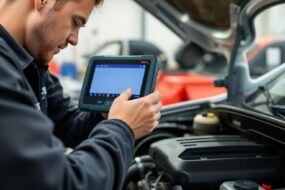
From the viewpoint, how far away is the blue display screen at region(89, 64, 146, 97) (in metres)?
1.06

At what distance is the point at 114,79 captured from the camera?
1.13m

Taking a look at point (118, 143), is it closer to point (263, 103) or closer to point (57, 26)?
point (57, 26)

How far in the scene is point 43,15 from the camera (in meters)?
0.86

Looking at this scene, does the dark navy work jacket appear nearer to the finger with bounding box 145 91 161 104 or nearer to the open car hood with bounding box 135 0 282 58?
the finger with bounding box 145 91 161 104

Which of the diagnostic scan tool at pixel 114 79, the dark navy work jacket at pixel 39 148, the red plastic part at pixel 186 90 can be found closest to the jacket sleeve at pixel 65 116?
the diagnostic scan tool at pixel 114 79

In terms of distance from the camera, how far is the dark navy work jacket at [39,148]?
655 millimetres

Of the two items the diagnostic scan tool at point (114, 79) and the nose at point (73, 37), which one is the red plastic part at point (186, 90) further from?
the nose at point (73, 37)

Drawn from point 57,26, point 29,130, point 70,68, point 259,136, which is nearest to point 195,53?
point 259,136

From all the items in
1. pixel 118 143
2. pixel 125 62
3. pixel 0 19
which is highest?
pixel 0 19

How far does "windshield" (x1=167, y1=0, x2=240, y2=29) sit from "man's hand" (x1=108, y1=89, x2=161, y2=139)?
759 millimetres

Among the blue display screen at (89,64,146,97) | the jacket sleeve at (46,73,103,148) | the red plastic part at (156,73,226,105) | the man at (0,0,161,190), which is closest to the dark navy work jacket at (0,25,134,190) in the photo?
the man at (0,0,161,190)

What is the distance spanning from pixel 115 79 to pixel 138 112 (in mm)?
262

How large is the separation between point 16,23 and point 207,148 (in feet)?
2.27

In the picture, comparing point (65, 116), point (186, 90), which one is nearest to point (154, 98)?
point (65, 116)
